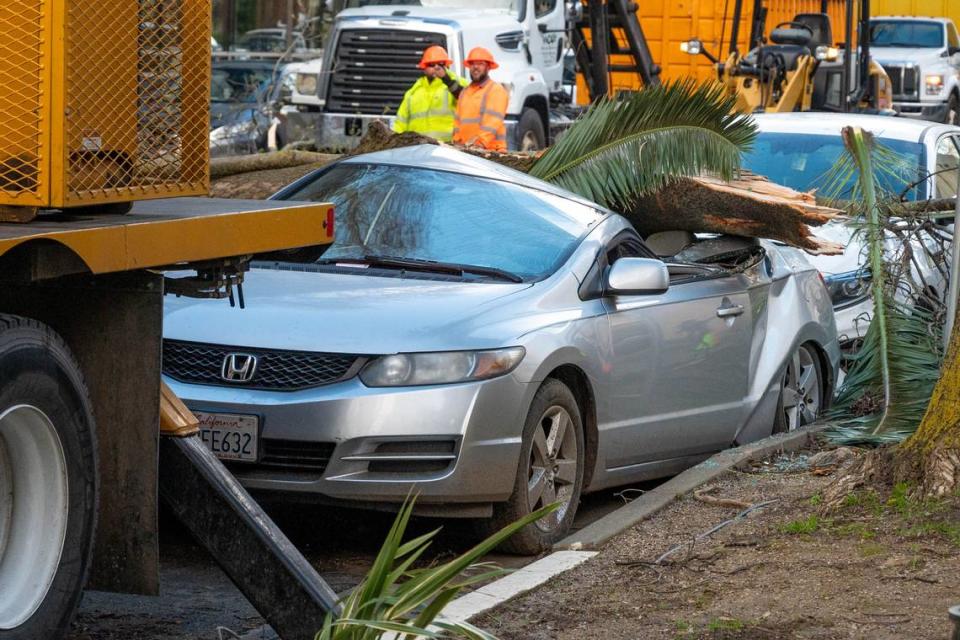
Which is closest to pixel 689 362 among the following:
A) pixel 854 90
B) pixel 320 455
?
pixel 320 455

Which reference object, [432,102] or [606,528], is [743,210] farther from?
[432,102]

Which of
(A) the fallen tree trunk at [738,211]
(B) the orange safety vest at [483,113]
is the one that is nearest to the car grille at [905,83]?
(B) the orange safety vest at [483,113]

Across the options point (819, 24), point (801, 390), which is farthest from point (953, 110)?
point (801, 390)

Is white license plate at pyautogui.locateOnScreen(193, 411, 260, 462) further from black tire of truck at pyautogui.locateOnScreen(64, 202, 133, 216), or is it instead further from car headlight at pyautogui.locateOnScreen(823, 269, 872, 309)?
car headlight at pyautogui.locateOnScreen(823, 269, 872, 309)

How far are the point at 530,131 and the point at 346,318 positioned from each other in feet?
43.7

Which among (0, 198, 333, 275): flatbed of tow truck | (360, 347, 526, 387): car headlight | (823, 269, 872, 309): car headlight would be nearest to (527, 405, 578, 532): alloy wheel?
(360, 347, 526, 387): car headlight

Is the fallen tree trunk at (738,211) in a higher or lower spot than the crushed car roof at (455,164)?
lower

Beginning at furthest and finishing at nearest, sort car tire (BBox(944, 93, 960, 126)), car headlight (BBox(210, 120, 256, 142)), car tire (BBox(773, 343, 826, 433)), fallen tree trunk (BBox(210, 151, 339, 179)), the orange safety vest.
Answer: car tire (BBox(944, 93, 960, 126)), car headlight (BBox(210, 120, 256, 142)), the orange safety vest, fallen tree trunk (BBox(210, 151, 339, 179)), car tire (BBox(773, 343, 826, 433))

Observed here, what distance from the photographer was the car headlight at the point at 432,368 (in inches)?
240

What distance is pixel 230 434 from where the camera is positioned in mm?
6066

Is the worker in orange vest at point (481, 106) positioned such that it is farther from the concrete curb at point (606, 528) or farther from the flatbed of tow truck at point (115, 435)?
the flatbed of tow truck at point (115, 435)

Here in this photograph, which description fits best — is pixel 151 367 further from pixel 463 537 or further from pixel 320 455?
pixel 463 537

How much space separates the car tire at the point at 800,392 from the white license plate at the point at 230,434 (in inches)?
142

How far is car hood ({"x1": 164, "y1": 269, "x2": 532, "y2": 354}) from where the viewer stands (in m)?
6.19
